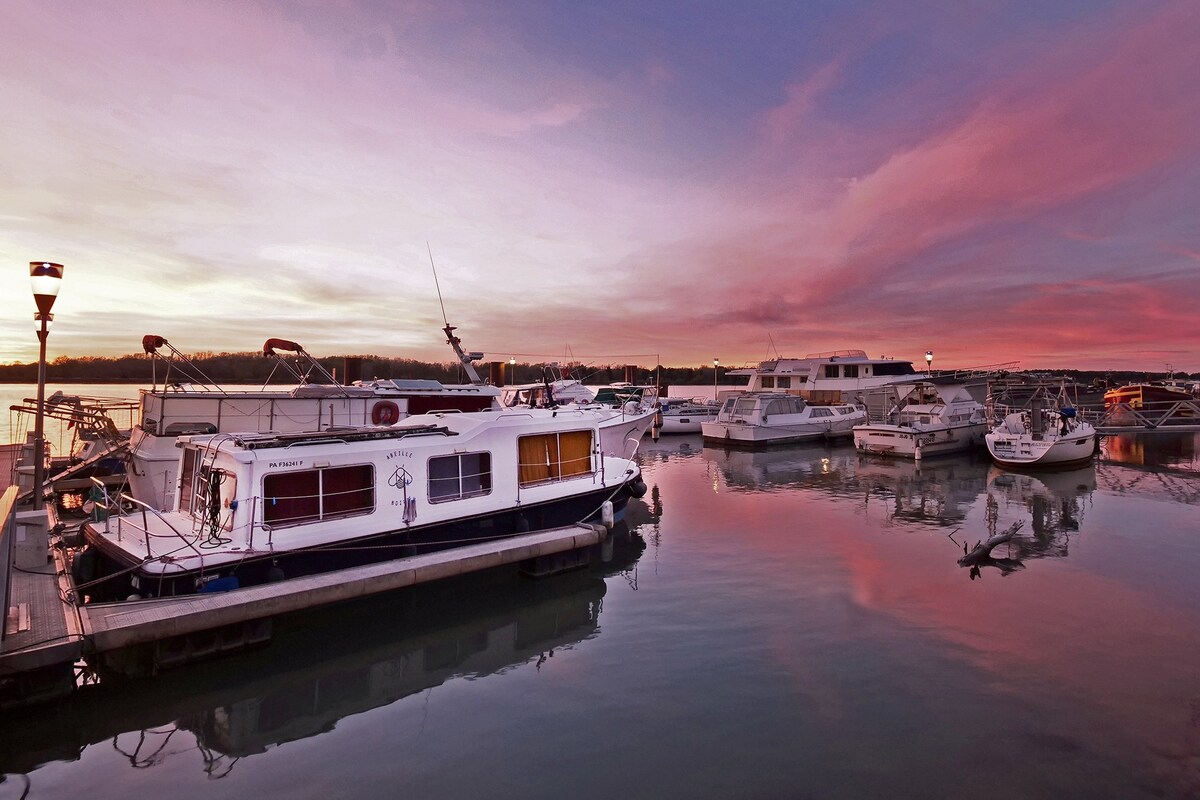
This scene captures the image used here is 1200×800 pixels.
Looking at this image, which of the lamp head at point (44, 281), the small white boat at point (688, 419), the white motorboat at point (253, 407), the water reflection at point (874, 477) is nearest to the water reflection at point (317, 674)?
the lamp head at point (44, 281)

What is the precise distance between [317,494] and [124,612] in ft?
10.9

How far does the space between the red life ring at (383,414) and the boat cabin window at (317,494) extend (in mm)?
10322

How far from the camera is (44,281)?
32.0 ft

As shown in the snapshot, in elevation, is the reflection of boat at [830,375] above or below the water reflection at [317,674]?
above

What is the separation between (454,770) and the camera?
7148 millimetres

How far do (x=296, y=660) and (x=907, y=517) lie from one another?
18.5 m

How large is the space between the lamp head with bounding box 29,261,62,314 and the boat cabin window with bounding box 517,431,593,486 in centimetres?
883

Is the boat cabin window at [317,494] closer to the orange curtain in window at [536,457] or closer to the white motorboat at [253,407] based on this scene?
the orange curtain in window at [536,457]

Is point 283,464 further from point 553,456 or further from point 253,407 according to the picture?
point 253,407

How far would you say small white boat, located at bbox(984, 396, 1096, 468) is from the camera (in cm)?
2858

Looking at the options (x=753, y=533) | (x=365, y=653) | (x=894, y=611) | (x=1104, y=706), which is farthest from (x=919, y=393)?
(x=365, y=653)

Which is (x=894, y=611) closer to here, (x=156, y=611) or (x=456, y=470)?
(x=456, y=470)

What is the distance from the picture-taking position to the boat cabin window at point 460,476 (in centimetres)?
1302

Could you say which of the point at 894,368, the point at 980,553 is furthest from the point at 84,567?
the point at 894,368
